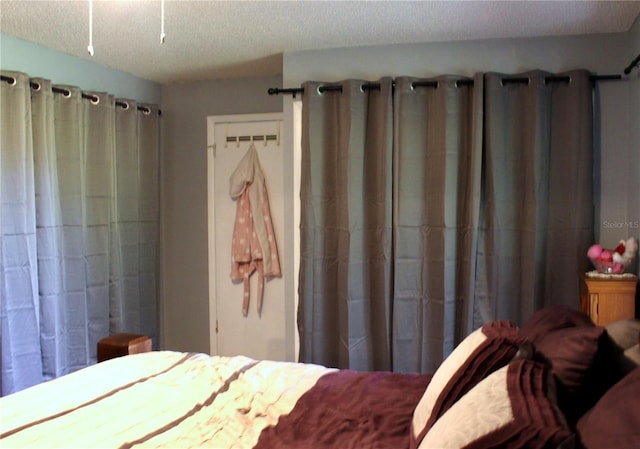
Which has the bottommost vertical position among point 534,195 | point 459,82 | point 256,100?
point 534,195

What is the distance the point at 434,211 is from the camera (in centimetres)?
297

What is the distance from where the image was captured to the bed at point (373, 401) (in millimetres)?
1026

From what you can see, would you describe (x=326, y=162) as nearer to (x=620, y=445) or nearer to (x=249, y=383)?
(x=249, y=383)

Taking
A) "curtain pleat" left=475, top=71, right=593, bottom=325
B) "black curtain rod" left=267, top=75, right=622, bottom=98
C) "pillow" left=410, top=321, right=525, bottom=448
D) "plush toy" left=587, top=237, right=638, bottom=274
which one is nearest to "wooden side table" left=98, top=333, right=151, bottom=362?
"pillow" left=410, top=321, right=525, bottom=448

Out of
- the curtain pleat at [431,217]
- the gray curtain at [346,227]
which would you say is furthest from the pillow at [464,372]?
the gray curtain at [346,227]

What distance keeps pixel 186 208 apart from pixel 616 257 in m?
3.07

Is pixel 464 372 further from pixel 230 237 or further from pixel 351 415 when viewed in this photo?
pixel 230 237

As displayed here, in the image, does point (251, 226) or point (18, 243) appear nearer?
point (18, 243)

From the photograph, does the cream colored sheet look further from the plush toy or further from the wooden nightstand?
the plush toy

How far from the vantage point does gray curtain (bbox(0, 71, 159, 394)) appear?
9.00 ft

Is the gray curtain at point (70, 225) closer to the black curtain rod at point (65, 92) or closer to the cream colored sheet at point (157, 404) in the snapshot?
the black curtain rod at point (65, 92)

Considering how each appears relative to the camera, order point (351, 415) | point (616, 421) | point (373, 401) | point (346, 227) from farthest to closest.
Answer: point (346, 227), point (373, 401), point (351, 415), point (616, 421)

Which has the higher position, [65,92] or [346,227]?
[65,92]

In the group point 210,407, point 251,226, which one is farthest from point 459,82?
point 210,407
